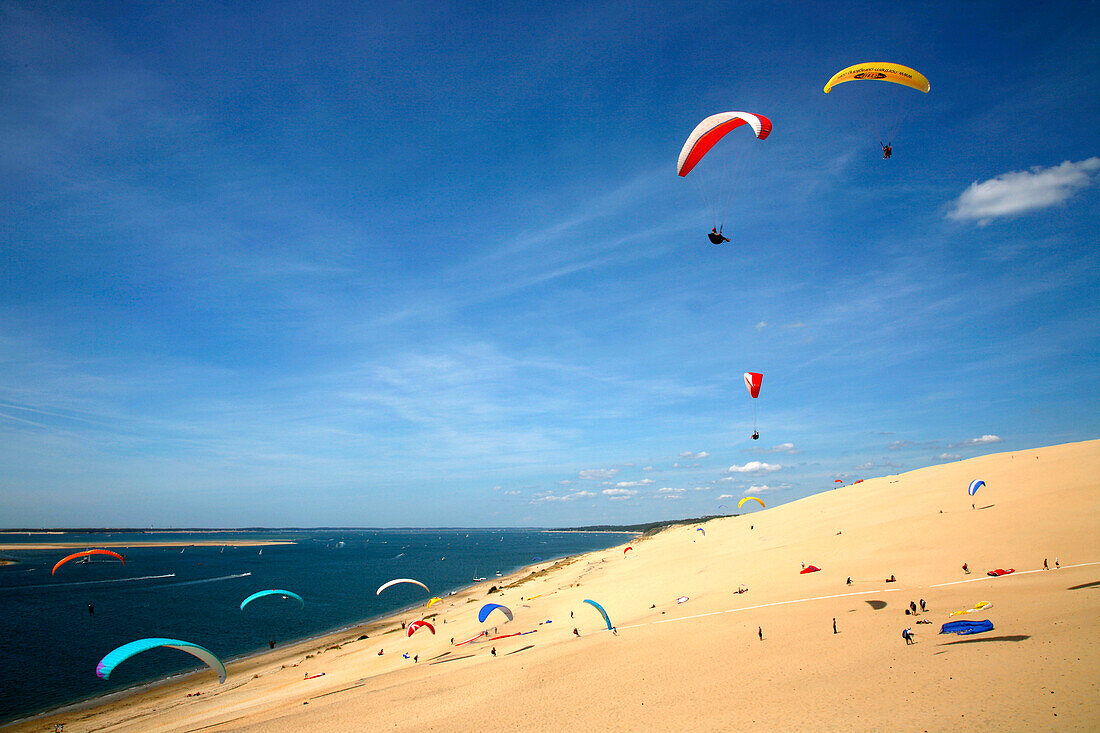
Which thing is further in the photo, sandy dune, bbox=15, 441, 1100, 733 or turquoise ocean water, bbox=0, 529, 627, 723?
turquoise ocean water, bbox=0, 529, 627, 723

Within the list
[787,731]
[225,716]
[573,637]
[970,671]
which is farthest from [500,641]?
[970,671]

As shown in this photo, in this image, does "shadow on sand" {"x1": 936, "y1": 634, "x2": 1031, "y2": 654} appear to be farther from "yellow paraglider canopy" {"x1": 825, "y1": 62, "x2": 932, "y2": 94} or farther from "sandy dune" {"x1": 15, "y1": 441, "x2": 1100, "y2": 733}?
"yellow paraglider canopy" {"x1": 825, "y1": 62, "x2": 932, "y2": 94}

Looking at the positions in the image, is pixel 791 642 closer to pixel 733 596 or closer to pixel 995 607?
pixel 995 607

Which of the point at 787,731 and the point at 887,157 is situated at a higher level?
the point at 887,157

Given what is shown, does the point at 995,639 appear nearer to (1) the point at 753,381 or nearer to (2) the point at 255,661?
(1) the point at 753,381

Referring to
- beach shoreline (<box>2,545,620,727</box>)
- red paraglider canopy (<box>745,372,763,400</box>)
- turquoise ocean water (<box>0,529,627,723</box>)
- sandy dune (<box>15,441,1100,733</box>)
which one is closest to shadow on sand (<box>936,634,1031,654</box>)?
sandy dune (<box>15,441,1100,733</box>)

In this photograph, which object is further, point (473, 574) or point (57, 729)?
point (473, 574)
